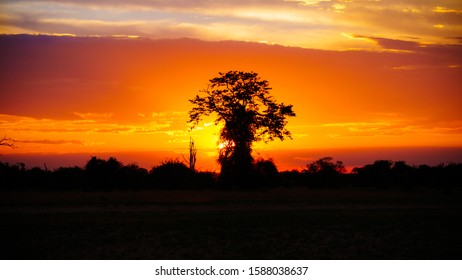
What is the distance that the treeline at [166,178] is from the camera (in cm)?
6338

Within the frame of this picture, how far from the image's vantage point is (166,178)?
6719 cm

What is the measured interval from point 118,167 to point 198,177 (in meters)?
9.11

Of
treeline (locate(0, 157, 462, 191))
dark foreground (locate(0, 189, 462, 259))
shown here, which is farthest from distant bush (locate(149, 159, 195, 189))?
dark foreground (locate(0, 189, 462, 259))

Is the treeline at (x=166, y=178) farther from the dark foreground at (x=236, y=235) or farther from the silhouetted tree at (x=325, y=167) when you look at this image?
the dark foreground at (x=236, y=235)

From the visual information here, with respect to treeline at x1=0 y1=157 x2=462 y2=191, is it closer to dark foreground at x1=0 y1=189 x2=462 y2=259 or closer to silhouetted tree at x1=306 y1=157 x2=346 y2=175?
silhouetted tree at x1=306 y1=157 x2=346 y2=175

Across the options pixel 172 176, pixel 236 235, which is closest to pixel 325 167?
pixel 172 176

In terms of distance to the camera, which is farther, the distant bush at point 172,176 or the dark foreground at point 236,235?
the distant bush at point 172,176

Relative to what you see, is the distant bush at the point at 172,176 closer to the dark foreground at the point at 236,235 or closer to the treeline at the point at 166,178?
the treeline at the point at 166,178

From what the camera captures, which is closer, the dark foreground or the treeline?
the dark foreground

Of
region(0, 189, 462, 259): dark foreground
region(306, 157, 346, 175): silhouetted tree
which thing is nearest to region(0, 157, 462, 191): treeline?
region(306, 157, 346, 175): silhouetted tree

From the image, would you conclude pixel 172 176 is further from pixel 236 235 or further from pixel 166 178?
pixel 236 235

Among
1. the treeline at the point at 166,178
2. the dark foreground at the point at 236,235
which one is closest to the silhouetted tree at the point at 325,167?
the treeline at the point at 166,178

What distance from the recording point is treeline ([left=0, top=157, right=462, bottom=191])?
208 ft

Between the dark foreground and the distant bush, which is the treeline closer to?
the distant bush
